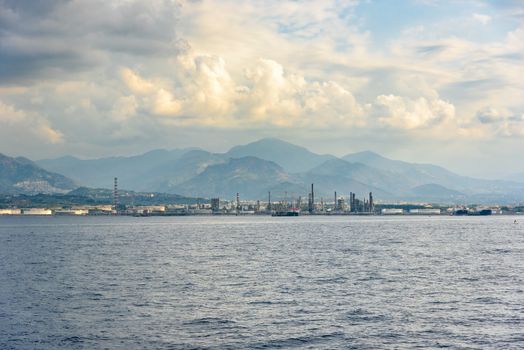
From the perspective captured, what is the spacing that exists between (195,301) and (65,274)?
44353mm

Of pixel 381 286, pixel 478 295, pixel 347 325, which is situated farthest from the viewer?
pixel 381 286

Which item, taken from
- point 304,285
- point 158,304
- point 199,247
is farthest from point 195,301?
point 199,247

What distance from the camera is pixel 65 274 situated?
119 meters

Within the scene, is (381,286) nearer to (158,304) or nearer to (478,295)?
(478,295)

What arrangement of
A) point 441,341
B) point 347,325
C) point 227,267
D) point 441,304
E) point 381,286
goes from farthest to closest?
point 227,267 < point 381,286 < point 441,304 < point 347,325 < point 441,341

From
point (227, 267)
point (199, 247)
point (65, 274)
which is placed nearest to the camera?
point (65, 274)

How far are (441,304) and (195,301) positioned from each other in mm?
34601

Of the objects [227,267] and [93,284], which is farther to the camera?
[227,267]

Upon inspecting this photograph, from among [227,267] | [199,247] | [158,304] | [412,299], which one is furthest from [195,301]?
[199,247]

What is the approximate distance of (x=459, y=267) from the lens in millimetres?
126125

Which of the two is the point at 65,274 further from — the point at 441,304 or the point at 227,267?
the point at 441,304

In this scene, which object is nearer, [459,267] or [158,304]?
[158,304]

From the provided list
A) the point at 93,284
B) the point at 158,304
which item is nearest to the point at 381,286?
the point at 158,304

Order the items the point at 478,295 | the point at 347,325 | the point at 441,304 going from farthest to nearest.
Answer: the point at 478,295
the point at 441,304
the point at 347,325
